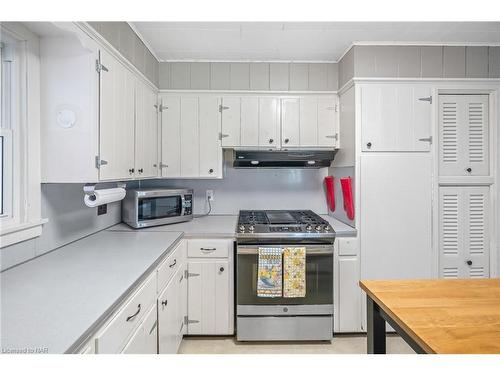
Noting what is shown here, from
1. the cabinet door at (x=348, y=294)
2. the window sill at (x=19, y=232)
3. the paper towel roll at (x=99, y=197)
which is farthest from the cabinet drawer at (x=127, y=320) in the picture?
the cabinet door at (x=348, y=294)

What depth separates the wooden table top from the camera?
838 millimetres

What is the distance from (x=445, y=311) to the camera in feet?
3.33

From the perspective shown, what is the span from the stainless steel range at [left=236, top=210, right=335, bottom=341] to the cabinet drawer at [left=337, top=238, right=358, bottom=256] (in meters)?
0.11

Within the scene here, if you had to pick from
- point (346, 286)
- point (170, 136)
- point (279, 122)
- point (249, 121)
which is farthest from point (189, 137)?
point (346, 286)

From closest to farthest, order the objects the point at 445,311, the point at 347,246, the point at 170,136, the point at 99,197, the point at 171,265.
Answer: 1. the point at 445,311
2. the point at 99,197
3. the point at 171,265
4. the point at 347,246
5. the point at 170,136

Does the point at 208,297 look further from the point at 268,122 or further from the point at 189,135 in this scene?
the point at 268,122

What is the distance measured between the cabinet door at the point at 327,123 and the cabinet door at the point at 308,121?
0.04 m

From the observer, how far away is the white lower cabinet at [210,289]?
227 cm

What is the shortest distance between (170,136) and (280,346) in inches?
81.1

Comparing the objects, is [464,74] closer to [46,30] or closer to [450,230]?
[450,230]

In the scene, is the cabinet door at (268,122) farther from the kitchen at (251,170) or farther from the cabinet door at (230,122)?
the cabinet door at (230,122)

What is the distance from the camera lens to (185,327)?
7.47 feet
